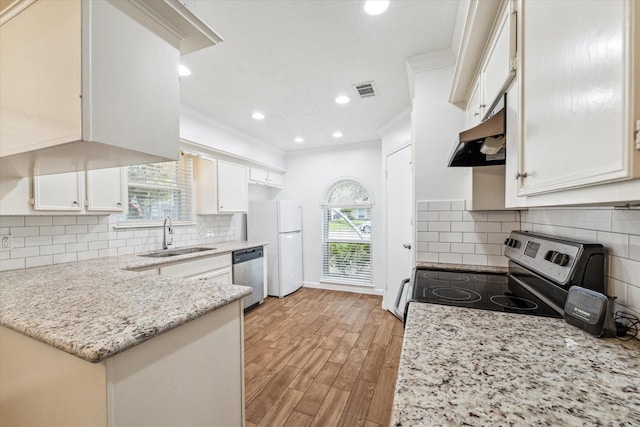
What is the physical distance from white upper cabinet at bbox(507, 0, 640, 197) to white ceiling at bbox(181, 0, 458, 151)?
1.01 m

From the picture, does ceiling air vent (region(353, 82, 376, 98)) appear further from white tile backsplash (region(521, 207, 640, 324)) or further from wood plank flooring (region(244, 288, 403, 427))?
wood plank flooring (region(244, 288, 403, 427))

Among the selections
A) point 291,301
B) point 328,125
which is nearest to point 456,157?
point 328,125

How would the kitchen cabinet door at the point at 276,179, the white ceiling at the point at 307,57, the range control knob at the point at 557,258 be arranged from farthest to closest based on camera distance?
the kitchen cabinet door at the point at 276,179 < the white ceiling at the point at 307,57 < the range control knob at the point at 557,258

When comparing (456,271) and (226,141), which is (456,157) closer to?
(456,271)

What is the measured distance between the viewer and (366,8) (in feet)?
5.03

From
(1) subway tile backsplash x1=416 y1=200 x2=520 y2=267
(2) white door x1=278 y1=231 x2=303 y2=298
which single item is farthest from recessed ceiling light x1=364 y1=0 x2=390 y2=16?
(2) white door x1=278 y1=231 x2=303 y2=298

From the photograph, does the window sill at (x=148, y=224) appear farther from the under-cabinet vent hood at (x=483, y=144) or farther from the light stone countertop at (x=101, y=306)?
the under-cabinet vent hood at (x=483, y=144)

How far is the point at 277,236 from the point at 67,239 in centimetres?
241

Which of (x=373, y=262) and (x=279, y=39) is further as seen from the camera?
(x=373, y=262)

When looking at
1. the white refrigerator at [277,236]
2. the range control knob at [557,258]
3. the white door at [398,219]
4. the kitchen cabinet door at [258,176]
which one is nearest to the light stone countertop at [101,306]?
the range control knob at [557,258]

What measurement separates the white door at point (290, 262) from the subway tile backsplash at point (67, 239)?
1563 millimetres

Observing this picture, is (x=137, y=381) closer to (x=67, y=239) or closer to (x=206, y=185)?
(x=67, y=239)

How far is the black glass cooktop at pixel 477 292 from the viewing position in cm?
106

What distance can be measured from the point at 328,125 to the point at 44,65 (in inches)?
114
